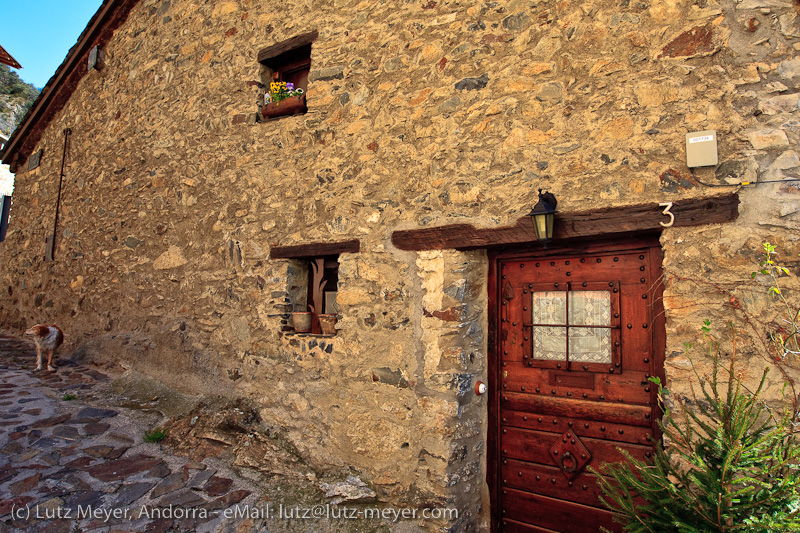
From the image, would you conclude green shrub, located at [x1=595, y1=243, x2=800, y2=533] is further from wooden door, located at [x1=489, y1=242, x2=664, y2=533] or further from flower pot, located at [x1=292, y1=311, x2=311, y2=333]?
flower pot, located at [x1=292, y1=311, x2=311, y2=333]

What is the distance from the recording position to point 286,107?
402 cm

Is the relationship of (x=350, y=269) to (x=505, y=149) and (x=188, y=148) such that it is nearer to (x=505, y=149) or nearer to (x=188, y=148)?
(x=505, y=149)

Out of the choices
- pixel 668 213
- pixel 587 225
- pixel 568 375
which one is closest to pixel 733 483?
pixel 568 375

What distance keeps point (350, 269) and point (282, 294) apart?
2.45 feet

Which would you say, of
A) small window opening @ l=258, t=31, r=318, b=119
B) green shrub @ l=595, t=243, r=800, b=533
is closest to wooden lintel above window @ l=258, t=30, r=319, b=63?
small window opening @ l=258, t=31, r=318, b=119

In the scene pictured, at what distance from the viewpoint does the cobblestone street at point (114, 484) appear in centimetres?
277

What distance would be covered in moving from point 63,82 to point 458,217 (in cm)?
661

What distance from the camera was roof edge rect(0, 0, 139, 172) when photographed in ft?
19.1

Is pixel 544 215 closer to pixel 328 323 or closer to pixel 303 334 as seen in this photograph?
pixel 328 323

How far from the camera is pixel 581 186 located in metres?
2.59

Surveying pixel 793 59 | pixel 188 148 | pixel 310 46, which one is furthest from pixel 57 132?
pixel 793 59

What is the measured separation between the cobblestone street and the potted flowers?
286 cm

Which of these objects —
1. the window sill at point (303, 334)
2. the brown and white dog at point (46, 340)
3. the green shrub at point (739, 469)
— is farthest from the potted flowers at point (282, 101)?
the brown and white dog at point (46, 340)

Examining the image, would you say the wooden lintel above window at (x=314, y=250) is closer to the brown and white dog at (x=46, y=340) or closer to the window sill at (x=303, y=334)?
the window sill at (x=303, y=334)
